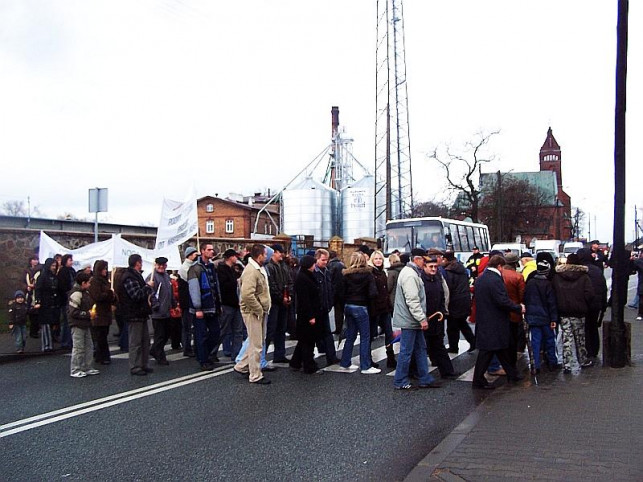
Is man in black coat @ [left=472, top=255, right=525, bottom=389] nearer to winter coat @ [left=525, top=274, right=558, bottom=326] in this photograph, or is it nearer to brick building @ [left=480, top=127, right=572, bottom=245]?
winter coat @ [left=525, top=274, right=558, bottom=326]

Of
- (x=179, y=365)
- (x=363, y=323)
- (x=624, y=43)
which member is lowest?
(x=179, y=365)

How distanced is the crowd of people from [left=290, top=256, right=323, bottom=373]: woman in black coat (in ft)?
0.05

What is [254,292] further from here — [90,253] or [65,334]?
[90,253]

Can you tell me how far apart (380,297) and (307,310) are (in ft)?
4.22

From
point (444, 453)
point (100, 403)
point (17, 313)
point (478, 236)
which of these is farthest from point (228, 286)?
point (478, 236)

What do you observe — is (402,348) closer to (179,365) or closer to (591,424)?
(591,424)

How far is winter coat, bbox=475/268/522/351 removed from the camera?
857 centimetres

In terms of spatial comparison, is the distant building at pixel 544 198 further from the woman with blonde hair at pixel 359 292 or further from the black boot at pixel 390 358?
the woman with blonde hair at pixel 359 292

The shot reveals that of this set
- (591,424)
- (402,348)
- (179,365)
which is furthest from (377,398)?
(179,365)

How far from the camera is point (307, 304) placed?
9961 millimetres

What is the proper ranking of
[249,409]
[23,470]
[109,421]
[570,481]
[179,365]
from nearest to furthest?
[570,481]
[23,470]
[109,421]
[249,409]
[179,365]

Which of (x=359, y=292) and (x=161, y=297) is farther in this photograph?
(x=161, y=297)

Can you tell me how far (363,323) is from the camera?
991cm

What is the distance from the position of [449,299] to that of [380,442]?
17.0 feet
